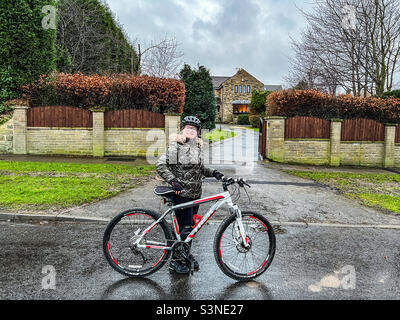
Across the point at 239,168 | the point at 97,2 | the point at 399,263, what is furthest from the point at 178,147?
the point at 97,2

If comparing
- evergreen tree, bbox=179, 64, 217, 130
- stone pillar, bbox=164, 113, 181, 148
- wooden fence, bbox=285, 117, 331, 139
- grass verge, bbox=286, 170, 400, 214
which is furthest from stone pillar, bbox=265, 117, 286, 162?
evergreen tree, bbox=179, 64, 217, 130

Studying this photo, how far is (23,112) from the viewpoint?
1278cm

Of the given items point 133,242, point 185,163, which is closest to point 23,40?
point 185,163

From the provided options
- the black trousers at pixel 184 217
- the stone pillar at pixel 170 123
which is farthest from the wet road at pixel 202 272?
the stone pillar at pixel 170 123

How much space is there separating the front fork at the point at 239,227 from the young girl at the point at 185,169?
40 cm

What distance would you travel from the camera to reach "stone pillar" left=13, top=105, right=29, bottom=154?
12.8 metres

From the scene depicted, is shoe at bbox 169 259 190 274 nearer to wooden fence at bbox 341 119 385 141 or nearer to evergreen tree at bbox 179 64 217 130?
wooden fence at bbox 341 119 385 141

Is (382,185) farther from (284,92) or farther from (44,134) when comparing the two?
(44,134)

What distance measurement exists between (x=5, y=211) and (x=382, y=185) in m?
9.84

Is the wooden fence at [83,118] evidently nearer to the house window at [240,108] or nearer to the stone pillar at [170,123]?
the stone pillar at [170,123]

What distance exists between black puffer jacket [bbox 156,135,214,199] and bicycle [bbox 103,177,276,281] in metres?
0.19

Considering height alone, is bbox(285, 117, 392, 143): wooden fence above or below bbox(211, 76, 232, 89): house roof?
below

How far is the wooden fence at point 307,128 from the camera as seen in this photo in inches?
535

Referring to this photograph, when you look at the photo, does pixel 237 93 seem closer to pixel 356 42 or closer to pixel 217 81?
pixel 217 81
